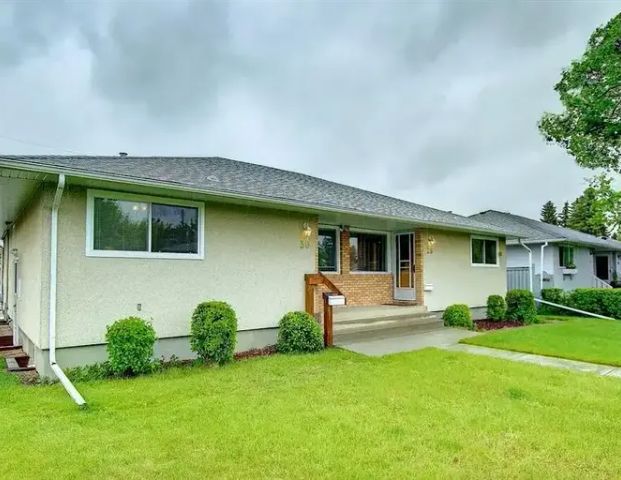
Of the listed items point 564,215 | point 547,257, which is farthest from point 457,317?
point 564,215

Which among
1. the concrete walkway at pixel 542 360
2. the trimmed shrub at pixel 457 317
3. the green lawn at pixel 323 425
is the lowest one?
the concrete walkway at pixel 542 360

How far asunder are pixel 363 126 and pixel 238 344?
12.2 metres

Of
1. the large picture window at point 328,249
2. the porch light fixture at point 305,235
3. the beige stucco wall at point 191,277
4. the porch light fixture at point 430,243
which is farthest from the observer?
the porch light fixture at point 430,243

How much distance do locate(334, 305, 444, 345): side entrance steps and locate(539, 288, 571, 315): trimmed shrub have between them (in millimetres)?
8434

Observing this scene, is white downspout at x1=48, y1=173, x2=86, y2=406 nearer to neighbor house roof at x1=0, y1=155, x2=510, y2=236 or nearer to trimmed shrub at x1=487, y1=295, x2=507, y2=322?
neighbor house roof at x1=0, y1=155, x2=510, y2=236

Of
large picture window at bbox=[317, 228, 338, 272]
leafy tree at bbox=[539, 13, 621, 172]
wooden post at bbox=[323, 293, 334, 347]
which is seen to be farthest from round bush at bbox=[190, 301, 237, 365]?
leafy tree at bbox=[539, 13, 621, 172]

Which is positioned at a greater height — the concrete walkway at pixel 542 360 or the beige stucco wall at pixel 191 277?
the beige stucco wall at pixel 191 277

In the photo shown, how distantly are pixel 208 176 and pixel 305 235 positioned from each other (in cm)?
248

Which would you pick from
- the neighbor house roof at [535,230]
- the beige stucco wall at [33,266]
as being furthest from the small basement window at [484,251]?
the beige stucco wall at [33,266]

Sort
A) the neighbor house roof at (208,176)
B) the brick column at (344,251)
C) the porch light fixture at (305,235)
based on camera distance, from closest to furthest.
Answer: the neighbor house roof at (208,176) → the porch light fixture at (305,235) → the brick column at (344,251)

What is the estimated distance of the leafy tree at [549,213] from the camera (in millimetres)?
54747

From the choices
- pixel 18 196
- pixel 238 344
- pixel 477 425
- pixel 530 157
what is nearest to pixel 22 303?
pixel 18 196

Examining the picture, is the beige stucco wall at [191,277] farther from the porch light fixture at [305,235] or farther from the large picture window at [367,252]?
the large picture window at [367,252]

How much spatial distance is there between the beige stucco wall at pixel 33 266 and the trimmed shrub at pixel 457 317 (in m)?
9.64
